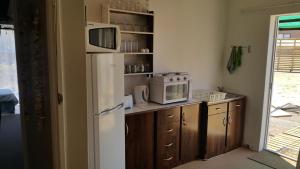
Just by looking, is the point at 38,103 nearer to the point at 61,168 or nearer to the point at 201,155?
the point at 61,168

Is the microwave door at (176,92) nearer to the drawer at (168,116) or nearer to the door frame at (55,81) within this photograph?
the drawer at (168,116)

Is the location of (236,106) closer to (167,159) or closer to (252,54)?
(252,54)

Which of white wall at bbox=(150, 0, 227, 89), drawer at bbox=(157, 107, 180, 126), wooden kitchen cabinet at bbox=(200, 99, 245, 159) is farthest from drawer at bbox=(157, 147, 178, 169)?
white wall at bbox=(150, 0, 227, 89)

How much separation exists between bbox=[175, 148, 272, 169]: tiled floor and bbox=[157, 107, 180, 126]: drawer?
Result: 72 cm

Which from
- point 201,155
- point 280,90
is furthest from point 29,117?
point 280,90

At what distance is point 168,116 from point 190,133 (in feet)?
1.72

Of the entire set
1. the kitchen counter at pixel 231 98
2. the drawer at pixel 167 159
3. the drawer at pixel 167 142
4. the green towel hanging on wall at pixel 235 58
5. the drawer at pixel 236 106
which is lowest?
the drawer at pixel 167 159

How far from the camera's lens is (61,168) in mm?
1423

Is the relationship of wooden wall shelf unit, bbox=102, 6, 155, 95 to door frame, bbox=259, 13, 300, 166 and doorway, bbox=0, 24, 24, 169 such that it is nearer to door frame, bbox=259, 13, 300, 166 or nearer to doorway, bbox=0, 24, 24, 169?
doorway, bbox=0, 24, 24, 169

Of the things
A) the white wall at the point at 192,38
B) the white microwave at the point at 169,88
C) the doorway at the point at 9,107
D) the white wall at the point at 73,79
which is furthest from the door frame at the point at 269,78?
the doorway at the point at 9,107

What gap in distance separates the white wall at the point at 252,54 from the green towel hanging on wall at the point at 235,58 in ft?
0.23

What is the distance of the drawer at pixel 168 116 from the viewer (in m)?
2.98

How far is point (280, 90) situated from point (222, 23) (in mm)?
3761

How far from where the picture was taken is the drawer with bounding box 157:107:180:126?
2.98 meters
